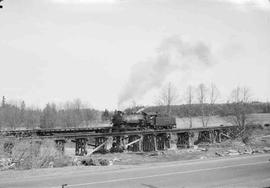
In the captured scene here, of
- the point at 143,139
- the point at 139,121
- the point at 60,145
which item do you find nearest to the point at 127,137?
the point at 143,139

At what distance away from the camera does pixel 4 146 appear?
1435 cm

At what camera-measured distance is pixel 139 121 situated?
37.1 m

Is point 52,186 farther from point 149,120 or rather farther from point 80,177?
point 149,120

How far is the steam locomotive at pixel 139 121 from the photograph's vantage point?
119 ft

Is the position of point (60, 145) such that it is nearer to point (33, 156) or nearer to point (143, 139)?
point (33, 156)

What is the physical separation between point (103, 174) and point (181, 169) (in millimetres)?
2721

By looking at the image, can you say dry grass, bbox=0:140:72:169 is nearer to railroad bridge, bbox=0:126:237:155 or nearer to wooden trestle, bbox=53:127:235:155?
railroad bridge, bbox=0:126:237:155

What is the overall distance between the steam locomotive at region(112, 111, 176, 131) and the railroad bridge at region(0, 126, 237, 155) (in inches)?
49.8

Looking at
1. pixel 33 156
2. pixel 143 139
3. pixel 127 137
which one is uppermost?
pixel 33 156

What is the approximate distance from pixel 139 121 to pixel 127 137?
405 cm

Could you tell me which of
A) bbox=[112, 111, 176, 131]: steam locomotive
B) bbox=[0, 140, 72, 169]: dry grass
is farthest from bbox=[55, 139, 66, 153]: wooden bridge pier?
bbox=[112, 111, 176, 131]: steam locomotive

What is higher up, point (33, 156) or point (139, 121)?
point (139, 121)

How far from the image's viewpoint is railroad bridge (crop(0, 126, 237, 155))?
29.1 meters

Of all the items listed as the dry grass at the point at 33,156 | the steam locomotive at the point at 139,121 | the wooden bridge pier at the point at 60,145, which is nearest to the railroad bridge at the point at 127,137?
the wooden bridge pier at the point at 60,145
